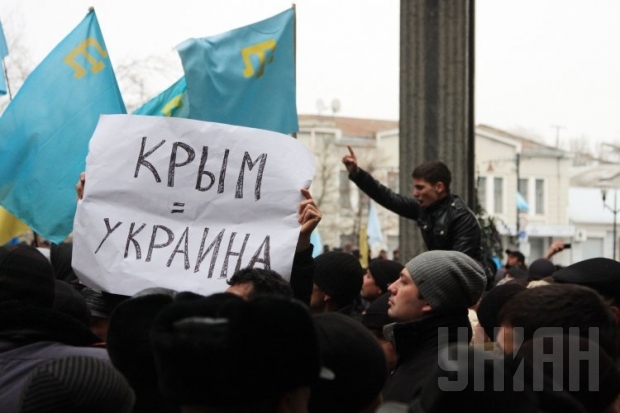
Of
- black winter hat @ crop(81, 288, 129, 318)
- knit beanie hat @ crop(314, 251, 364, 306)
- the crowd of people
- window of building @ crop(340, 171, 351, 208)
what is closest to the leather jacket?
knit beanie hat @ crop(314, 251, 364, 306)

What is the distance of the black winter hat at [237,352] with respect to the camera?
2.54m

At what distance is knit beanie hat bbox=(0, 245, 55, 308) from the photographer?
410 cm

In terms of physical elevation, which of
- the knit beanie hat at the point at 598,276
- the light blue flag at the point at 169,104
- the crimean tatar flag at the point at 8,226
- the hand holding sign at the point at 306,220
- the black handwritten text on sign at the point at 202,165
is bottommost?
the knit beanie hat at the point at 598,276

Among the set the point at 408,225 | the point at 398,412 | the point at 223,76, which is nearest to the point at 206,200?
the point at 398,412

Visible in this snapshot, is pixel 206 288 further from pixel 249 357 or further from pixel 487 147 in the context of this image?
pixel 487 147

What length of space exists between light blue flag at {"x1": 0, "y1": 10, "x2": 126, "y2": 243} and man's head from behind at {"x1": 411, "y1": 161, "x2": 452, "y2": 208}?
83.8 inches

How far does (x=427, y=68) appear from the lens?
423 inches

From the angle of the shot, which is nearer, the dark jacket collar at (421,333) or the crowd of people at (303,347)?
the crowd of people at (303,347)

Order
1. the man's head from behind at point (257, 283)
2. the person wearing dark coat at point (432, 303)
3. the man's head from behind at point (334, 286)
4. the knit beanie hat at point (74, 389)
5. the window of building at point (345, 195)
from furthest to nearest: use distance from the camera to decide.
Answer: the window of building at point (345, 195) → the man's head from behind at point (334, 286) → the person wearing dark coat at point (432, 303) → the man's head from behind at point (257, 283) → the knit beanie hat at point (74, 389)

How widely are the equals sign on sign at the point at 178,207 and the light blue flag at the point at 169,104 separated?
405 centimetres

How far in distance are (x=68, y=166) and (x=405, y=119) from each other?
4.17 metres

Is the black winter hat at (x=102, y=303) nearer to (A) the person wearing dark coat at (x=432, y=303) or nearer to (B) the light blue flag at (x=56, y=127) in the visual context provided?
(A) the person wearing dark coat at (x=432, y=303)

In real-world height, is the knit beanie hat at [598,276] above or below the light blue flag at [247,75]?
below

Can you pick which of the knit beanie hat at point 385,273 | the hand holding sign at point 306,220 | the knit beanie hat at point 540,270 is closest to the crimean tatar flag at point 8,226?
the knit beanie hat at point 385,273
